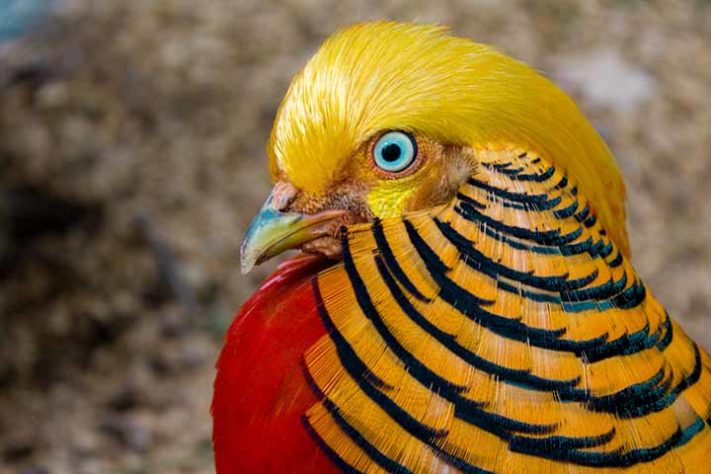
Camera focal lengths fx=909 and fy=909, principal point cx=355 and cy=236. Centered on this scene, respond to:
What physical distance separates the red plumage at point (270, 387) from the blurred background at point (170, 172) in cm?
265

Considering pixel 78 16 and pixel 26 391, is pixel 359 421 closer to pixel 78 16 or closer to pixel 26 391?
pixel 26 391

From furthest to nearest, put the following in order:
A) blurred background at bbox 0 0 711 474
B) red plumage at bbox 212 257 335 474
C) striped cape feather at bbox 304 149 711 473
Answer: blurred background at bbox 0 0 711 474
red plumage at bbox 212 257 335 474
striped cape feather at bbox 304 149 711 473

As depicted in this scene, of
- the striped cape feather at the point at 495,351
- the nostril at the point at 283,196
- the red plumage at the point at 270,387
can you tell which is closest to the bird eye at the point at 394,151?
the striped cape feather at the point at 495,351

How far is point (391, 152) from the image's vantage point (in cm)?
220

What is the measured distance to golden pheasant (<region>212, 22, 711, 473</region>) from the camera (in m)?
2.11

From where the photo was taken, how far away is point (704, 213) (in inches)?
247

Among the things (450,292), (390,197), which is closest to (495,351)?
(450,292)

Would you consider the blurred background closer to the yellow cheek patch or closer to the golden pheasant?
the golden pheasant

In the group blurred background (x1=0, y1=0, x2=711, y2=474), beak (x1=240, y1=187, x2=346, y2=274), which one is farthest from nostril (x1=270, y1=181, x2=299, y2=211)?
blurred background (x1=0, y1=0, x2=711, y2=474)

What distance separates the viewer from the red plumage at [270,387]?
7.32ft

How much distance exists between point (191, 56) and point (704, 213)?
3916 millimetres

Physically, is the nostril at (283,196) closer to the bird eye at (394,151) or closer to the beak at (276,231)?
the beak at (276,231)

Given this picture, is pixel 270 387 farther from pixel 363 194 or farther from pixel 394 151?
pixel 394 151

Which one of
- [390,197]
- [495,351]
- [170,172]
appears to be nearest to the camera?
[495,351]
